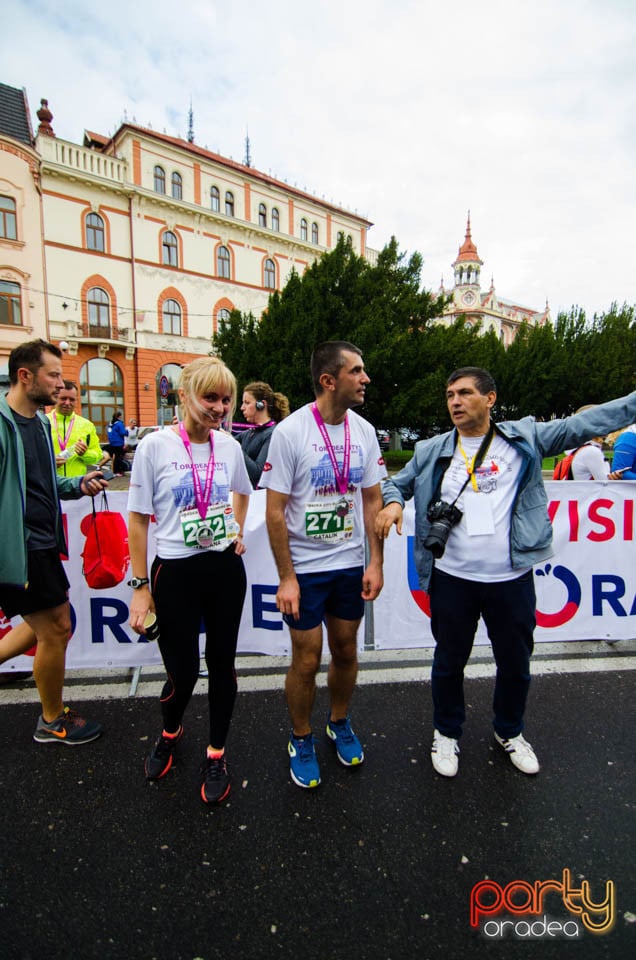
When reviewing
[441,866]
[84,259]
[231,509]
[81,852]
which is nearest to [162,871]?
[81,852]

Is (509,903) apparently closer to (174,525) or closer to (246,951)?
(246,951)

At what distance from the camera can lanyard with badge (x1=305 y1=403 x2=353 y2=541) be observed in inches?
99.0

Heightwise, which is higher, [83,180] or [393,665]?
[83,180]

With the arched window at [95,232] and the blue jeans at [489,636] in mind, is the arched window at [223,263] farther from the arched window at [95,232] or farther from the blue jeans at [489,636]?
the blue jeans at [489,636]

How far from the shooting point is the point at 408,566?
3.99 metres

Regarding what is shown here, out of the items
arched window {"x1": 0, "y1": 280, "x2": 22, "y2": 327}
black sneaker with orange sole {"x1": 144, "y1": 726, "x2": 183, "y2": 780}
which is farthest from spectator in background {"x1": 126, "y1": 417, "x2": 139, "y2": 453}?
black sneaker with orange sole {"x1": 144, "y1": 726, "x2": 183, "y2": 780}

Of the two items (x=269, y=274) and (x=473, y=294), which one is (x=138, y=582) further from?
(x=473, y=294)

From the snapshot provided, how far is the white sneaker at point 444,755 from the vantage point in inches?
102

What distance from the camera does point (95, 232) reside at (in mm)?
28219

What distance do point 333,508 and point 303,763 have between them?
4.23ft

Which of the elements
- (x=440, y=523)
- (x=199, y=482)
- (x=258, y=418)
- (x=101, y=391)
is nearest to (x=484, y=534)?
(x=440, y=523)

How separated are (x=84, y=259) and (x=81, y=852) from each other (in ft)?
102

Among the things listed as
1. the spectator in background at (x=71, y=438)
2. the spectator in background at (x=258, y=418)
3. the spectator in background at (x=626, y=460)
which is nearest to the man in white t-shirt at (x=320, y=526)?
the spectator in background at (x=258, y=418)

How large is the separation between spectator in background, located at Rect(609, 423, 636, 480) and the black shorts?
416 centimetres
